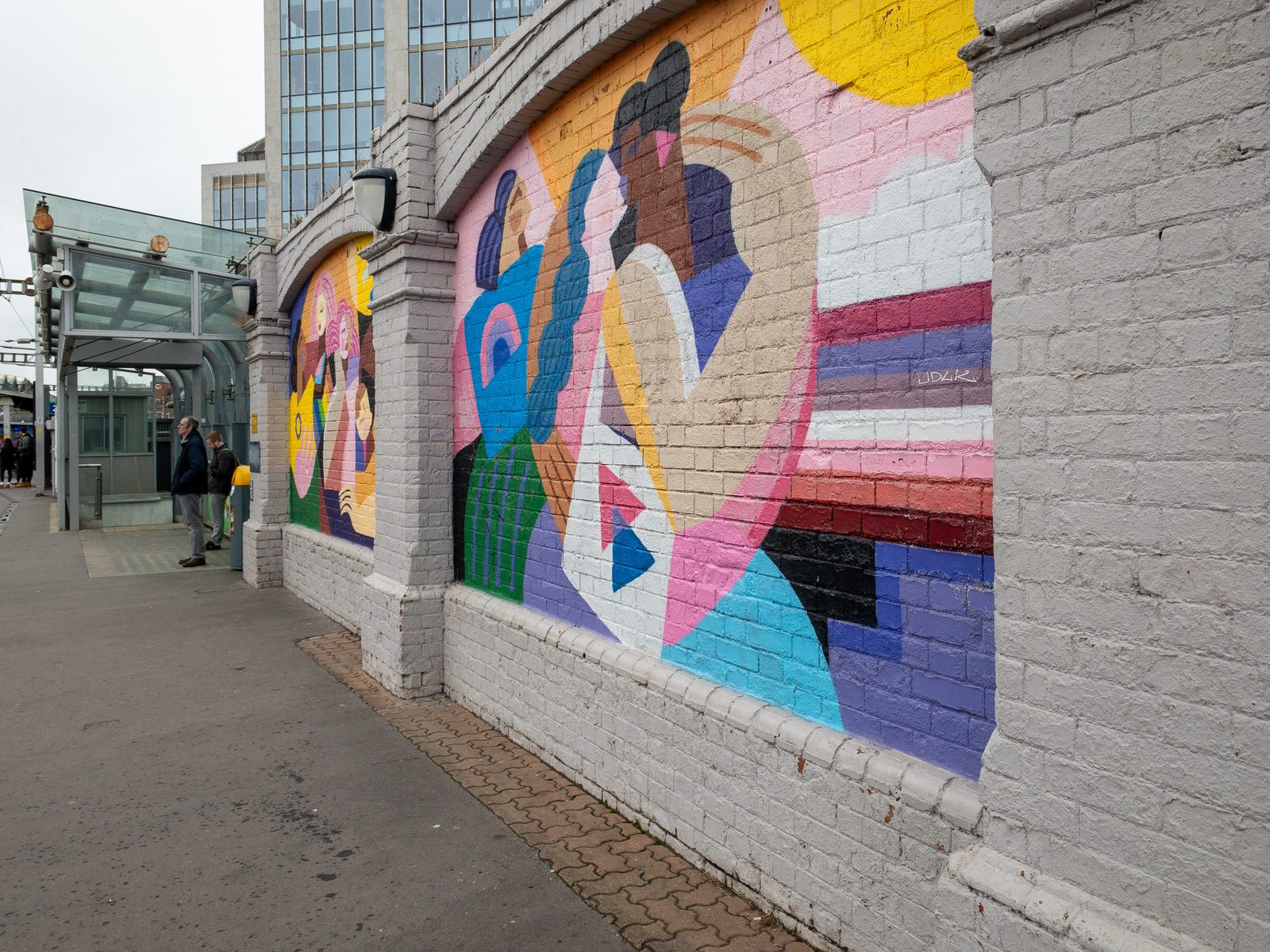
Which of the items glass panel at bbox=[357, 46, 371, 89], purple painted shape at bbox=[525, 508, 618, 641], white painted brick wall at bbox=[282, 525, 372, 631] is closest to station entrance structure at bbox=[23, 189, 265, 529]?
white painted brick wall at bbox=[282, 525, 372, 631]

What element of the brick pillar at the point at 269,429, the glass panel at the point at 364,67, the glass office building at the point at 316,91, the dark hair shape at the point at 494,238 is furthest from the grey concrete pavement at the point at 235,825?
the glass panel at the point at 364,67

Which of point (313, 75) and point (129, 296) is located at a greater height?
point (313, 75)

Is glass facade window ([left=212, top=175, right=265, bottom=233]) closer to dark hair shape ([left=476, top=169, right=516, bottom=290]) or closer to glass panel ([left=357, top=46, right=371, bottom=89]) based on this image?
glass panel ([left=357, top=46, right=371, bottom=89])

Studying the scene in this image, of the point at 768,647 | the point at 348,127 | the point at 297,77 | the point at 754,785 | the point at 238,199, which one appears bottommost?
the point at 754,785

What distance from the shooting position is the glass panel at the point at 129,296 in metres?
13.0

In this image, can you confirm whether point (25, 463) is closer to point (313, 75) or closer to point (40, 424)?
point (40, 424)

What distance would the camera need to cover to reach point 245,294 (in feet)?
36.0

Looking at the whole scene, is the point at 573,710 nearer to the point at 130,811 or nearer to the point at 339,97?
the point at 130,811

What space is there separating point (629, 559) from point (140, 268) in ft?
37.7

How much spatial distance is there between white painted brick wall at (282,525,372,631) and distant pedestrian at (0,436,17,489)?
28606mm

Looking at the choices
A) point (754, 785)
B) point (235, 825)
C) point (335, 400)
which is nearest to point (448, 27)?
point (335, 400)

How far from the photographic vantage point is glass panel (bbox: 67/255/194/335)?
12984mm

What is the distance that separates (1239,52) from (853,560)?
1820mm

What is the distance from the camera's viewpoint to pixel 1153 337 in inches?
83.4
